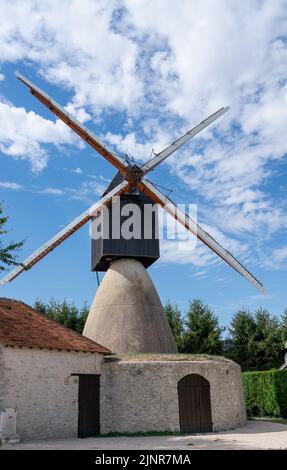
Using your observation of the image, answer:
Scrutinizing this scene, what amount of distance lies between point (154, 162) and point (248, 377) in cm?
1253

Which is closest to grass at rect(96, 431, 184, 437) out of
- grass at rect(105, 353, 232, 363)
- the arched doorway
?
the arched doorway

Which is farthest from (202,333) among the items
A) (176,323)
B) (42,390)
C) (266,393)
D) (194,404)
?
(42,390)

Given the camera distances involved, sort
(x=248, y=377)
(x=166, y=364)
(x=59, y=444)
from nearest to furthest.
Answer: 1. (x=59, y=444)
2. (x=166, y=364)
3. (x=248, y=377)

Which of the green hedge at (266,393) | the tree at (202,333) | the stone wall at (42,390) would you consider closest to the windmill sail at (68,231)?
the stone wall at (42,390)

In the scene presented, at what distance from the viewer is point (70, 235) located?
19766 millimetres

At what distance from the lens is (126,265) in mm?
19516

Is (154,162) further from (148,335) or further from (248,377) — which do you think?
(248,377)

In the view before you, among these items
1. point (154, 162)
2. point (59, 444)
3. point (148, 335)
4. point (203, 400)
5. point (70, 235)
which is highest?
point (154, 162)

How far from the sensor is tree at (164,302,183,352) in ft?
101

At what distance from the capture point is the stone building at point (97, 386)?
1351cm

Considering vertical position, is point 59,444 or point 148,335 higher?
point 148,335

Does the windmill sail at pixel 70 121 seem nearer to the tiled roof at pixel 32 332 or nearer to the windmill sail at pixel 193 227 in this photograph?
the windmill sail at pixel 193 227
